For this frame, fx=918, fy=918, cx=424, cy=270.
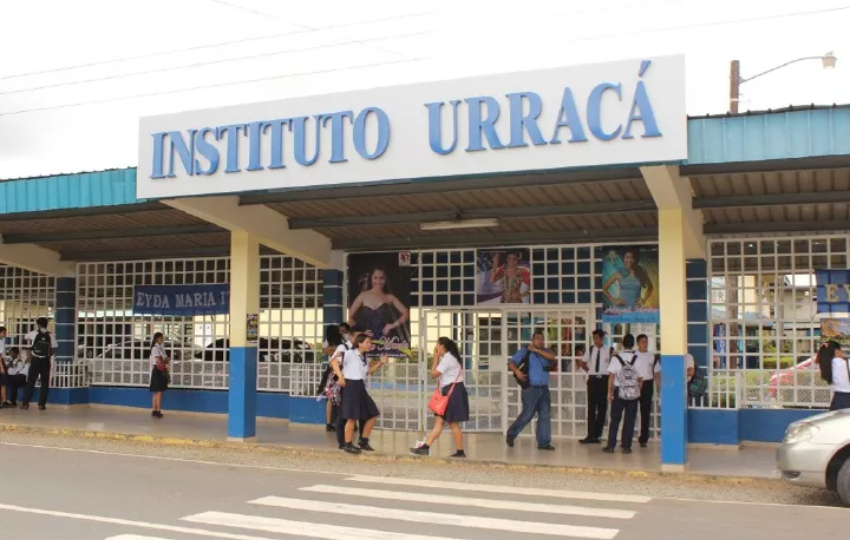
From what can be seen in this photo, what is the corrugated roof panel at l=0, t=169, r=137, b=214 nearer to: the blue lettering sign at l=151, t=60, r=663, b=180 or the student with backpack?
the blue lettering sign at l=151, t=60, r=663, b=180

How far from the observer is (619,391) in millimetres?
13367

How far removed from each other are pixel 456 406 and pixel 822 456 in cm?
489

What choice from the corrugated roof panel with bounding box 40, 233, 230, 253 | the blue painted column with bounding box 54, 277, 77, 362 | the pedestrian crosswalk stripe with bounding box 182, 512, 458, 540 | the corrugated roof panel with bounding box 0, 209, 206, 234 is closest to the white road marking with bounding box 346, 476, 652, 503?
the pedestrian crosswalk stripe with bounding box 182, 512, 458, 540

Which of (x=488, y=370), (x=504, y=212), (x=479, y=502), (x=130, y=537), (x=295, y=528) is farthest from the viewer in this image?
(x=488, y=370)

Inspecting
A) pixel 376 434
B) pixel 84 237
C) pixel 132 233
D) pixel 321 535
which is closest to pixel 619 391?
pixel 376 434

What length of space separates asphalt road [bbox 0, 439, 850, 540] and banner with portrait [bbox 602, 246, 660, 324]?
4096 millimetres

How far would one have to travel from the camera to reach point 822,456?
9.34 m

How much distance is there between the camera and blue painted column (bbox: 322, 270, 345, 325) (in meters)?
16.9

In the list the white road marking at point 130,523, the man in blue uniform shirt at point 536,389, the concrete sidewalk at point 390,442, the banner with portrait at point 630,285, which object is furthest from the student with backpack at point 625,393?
the white road marking at point 130,523

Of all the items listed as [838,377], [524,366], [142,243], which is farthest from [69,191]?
[838,377]

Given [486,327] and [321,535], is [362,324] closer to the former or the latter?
[486,327]

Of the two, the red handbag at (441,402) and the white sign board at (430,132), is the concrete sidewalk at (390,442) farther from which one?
the white sign board at (430,132)

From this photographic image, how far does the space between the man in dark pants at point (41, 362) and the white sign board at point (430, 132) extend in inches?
279

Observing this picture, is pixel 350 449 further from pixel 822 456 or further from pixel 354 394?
pixel 822 456
